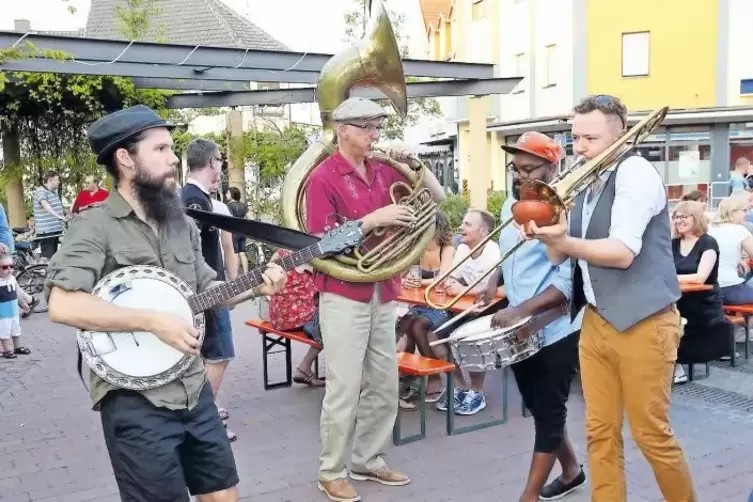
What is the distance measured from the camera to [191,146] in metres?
4.83

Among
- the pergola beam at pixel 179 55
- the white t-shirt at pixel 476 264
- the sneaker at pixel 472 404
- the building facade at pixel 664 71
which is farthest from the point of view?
the building facade at pixel 664 71

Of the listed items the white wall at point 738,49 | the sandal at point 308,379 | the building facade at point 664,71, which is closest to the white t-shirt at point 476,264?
the sandal at point 308,379

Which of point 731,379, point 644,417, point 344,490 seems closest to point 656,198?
point 644,417

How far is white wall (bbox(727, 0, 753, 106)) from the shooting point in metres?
22.2

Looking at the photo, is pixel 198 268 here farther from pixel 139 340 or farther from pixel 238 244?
pixel 238 244

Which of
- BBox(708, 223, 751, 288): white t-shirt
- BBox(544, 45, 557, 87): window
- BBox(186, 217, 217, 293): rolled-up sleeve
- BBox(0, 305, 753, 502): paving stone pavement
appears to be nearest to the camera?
BBox(186, 217, 217, 293): rolled-up sleeve

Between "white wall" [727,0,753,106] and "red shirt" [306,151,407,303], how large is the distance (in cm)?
2141

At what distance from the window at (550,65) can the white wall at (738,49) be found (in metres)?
4.98

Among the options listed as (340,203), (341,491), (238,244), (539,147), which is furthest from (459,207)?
(539,147)

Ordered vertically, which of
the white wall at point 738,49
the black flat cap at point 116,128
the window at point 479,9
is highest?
the window at point 479,9

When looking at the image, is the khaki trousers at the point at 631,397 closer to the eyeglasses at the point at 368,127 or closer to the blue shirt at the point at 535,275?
the blue shirt at the point at 535,275

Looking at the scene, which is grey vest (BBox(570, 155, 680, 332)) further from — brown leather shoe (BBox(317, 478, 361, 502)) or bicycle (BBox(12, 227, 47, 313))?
bicycle (BBox(12, 227, 47, 313))

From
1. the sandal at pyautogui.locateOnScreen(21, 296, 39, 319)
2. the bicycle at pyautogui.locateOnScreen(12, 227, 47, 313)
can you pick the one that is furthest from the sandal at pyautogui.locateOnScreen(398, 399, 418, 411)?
the bicycle at pyautogui.locateOnScreen(12, 227, 47, 313)

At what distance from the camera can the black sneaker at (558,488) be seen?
3.89 meters
